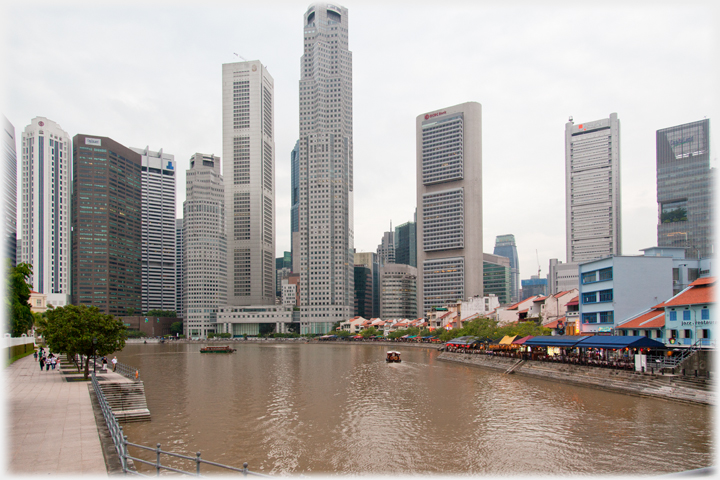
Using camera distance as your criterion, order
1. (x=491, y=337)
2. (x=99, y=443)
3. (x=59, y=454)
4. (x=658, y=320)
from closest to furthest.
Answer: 1. (x=59, y=454)
2. (x=99, y=443)
3. (x=658, y=320)
4. (x=491, y=337)

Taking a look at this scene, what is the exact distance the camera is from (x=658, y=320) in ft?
191

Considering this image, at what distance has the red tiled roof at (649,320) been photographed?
58097 mm

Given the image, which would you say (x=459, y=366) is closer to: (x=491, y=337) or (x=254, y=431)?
(x=491, y=337)

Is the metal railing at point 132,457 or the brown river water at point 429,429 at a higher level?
the metal railing at point 132,457

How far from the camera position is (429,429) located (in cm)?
3600

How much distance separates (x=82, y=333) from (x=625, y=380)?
52354mm

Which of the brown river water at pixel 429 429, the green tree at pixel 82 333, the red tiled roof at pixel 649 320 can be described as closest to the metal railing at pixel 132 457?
the brown river water at pixel 429 429

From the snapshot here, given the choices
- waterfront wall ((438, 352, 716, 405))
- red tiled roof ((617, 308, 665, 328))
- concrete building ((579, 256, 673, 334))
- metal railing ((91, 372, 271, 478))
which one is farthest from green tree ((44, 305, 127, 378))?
concrete building ((579, 256, 673, 334))

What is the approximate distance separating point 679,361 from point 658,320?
38.7 ft

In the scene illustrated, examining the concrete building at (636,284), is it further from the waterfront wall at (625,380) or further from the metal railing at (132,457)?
the metal railing at (132,457)

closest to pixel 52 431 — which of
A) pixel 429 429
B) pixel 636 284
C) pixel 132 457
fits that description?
pixel 132 457

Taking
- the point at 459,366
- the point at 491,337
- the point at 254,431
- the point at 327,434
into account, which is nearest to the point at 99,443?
the point at 254,431

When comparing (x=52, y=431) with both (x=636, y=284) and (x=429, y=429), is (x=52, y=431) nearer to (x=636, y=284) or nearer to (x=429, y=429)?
(x=429, y=429)

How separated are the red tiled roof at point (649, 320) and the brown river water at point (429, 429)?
41.0 feet
